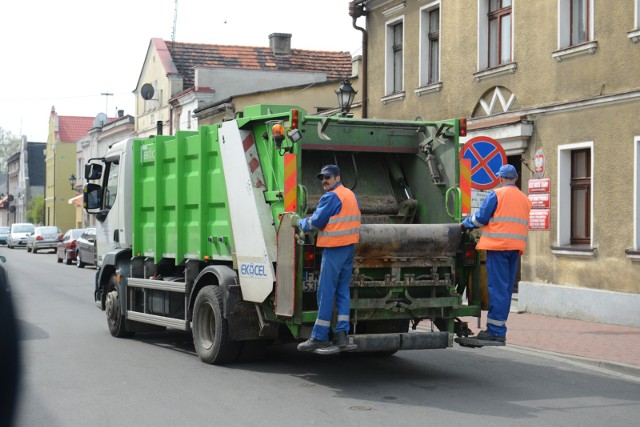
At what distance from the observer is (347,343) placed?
9016 millimetres

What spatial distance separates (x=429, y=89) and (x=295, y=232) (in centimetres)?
1211

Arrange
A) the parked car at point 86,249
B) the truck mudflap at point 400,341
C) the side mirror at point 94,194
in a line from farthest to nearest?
the parked car at point 86,249 < the side mirror at point 94,194 < the truck mudflap at point 400,341

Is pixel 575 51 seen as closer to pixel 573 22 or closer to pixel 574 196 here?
pixel 573 22

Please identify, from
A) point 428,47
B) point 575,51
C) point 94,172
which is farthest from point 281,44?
point 94,172

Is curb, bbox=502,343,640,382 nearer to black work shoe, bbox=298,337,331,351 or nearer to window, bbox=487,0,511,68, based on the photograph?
black work shoe, bbox=298,337,331,351

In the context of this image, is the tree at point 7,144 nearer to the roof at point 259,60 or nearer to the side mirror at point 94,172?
the roof at point 259,60

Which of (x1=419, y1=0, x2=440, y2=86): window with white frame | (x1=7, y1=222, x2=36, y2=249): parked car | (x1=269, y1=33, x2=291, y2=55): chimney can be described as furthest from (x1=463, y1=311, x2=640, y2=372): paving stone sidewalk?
(x1=7, y1=222, x2=36, y2=249): parked car

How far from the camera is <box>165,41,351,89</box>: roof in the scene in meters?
43.4

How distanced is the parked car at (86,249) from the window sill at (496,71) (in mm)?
17981

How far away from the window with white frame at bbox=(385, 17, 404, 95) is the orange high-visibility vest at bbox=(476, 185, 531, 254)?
12.7m

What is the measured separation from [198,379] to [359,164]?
9.46 ft

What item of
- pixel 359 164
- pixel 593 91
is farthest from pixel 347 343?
pixel 593 91

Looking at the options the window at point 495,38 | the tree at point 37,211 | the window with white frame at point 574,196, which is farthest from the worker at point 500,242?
the tree at point 37,211

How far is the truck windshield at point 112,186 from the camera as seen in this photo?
13752 millimetres
